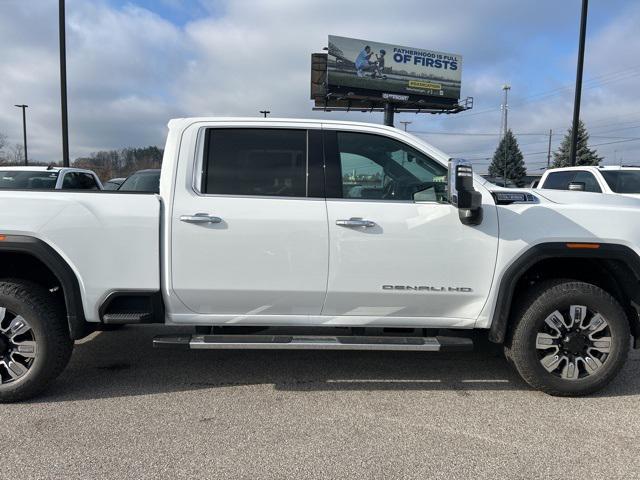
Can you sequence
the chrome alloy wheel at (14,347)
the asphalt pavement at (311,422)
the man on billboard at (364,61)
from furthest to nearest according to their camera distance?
the man on billboard at (364,61) < the chrome alloy wheel at (14,347) < the asphalt pavement at (311,422)

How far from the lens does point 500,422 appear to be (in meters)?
3.45

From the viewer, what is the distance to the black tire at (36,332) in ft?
11.7

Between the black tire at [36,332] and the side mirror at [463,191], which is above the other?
the side mirror at [463,191]

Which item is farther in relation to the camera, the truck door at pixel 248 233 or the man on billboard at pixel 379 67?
the man on billboard at pixel 379 67

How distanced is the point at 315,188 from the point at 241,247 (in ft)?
2.25

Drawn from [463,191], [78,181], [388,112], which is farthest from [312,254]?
[388,112]

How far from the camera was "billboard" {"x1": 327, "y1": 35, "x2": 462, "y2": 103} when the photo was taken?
43031mm

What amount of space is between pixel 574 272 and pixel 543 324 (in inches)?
23.2

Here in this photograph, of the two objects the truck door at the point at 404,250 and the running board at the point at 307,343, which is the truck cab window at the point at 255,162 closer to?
the truck door at the point at 404,250

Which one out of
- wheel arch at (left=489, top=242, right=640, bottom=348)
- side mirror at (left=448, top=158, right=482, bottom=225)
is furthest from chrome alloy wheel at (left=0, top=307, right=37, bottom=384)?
wheel arch at (left=489, top=242, right=640, bottom=348)

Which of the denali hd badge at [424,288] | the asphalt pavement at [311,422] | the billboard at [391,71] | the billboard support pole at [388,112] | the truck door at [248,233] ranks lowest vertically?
the asphalt pavement at [311,422]

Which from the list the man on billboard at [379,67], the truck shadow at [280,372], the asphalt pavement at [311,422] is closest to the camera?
the asphalt pavement at [311,422]

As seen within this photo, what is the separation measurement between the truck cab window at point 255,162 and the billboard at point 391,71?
40.8 meters

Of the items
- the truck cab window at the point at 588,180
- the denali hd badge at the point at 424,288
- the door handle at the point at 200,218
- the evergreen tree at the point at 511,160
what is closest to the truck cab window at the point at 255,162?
the door handle at the point at 200,218
